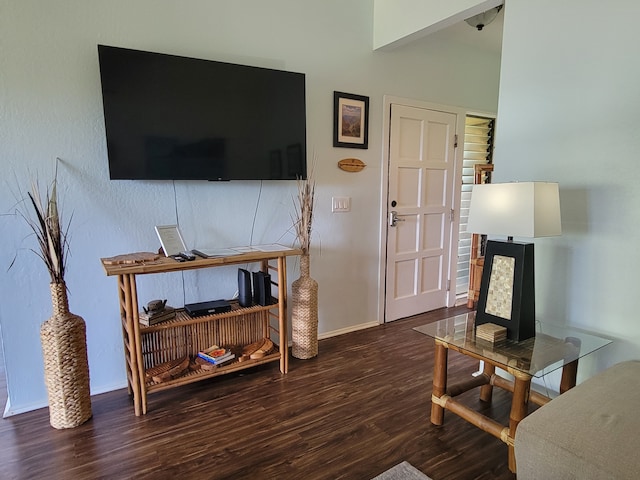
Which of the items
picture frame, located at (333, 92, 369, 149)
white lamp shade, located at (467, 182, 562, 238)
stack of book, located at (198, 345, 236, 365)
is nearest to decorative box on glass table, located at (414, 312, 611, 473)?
white lamp shade, located at (467, 182, 562, 238)

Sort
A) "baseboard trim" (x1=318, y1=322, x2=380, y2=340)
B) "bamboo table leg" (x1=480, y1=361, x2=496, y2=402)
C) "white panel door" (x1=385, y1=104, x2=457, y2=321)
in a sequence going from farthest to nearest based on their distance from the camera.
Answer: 1. "white panel door" (x1=385, y1=104, x2=457, y2=321)
2. "baseboard trim" (x1=318, y1=322, x2=380, y2=340)
3. "bamboo table leg" (x1=480, y1=361, x2=496, y2=402)

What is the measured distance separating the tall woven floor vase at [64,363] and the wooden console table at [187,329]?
24 centimetres

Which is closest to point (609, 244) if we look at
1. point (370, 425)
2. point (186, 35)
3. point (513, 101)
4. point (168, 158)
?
point (513, 101)

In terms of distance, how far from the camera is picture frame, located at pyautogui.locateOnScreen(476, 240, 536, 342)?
5.97 feet

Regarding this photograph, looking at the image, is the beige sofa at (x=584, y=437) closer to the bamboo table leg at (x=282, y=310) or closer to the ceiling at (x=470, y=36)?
the bamboo table leg at (x=282, y=310)

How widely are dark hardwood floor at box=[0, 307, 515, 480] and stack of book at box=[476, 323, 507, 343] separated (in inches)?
21.1

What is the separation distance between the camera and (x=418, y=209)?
142 inches

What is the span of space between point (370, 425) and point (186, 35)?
8.37 feet

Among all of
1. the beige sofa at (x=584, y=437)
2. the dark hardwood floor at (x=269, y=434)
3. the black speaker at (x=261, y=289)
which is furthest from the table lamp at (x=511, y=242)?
the black speaker at (x=261, y=289)

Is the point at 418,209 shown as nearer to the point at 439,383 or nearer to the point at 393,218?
the point at 393,218

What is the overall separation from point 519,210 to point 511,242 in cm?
21

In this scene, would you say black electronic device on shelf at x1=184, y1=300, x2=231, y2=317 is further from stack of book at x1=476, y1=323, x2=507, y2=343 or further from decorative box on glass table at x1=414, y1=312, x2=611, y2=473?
stack of book at x1=476, y1=323, x2=507, y2=343

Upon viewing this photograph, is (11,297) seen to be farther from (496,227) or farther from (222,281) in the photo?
(496,227)

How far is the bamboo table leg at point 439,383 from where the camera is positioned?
1974 millimetres
